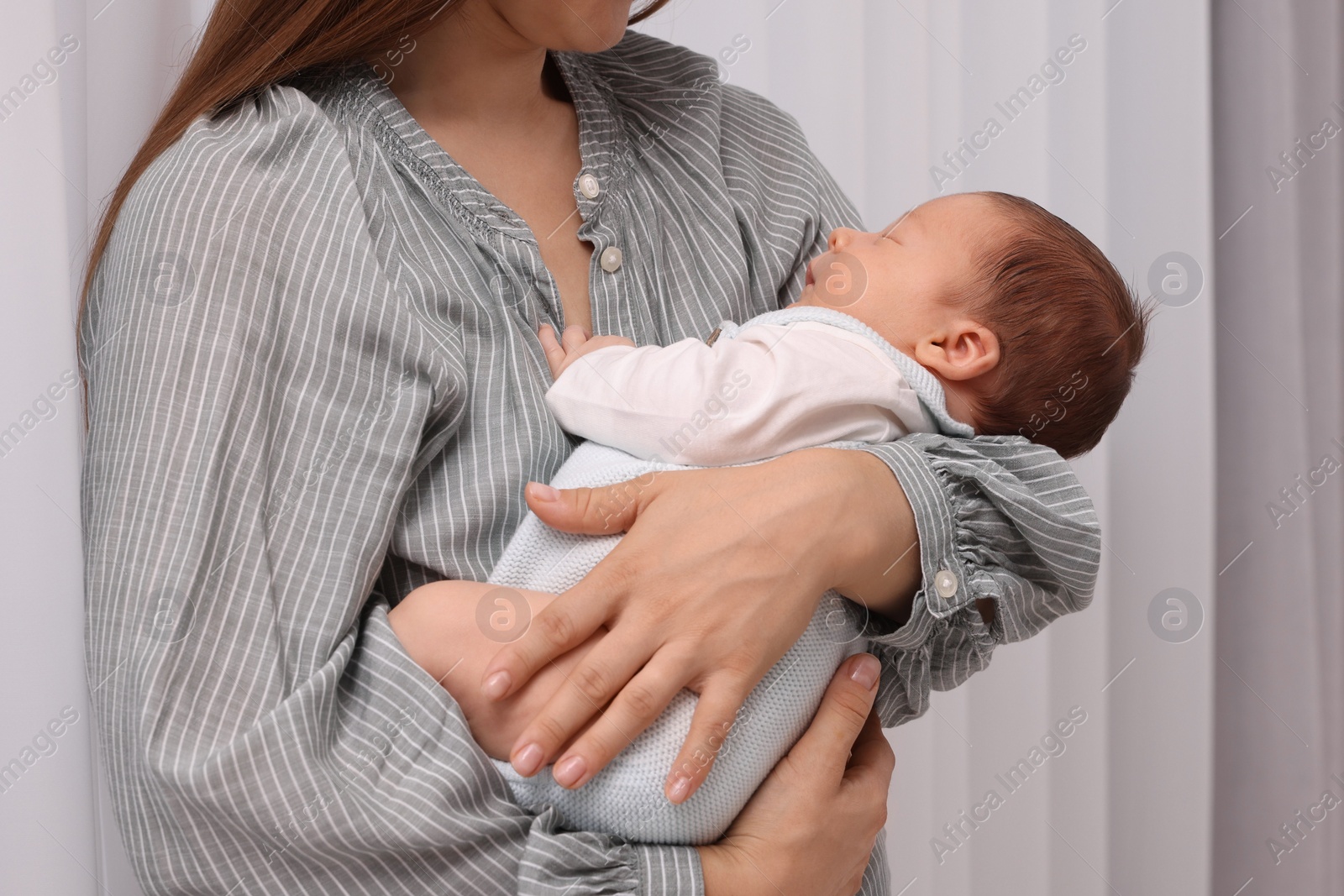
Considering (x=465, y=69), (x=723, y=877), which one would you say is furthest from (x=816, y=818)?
(x=465, y=69)

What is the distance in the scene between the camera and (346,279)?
2.84 ft

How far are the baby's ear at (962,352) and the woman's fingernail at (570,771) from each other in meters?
0.57

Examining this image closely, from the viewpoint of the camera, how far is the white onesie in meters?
0.82

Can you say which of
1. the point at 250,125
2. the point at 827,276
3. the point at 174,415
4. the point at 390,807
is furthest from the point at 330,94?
the point at 390,807

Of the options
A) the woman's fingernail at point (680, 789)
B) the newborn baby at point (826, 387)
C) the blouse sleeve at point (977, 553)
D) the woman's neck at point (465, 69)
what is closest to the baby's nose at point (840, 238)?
the newborn baby at point (826, 387)

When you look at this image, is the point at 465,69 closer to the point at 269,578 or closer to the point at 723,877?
the point at 269,578

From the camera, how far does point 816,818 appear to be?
87 centimetres

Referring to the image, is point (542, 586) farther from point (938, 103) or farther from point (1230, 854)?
point (1230, 854)

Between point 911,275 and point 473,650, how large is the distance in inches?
24.5

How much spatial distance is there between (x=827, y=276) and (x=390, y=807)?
70 cm

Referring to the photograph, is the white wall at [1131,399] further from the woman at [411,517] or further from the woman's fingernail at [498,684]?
the woman's fingernail at [498,684]

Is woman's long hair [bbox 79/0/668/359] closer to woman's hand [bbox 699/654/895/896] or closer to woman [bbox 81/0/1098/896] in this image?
woman [bbox 81/0/1098/896]

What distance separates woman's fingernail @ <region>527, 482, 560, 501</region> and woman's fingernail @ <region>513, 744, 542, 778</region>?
193 mm

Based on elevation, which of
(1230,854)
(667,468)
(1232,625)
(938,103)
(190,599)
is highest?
(938,103)
